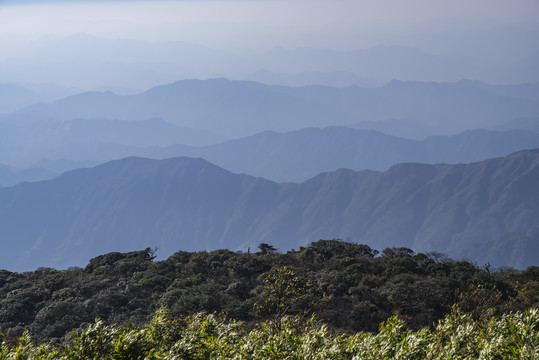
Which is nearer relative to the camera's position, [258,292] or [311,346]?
[311,346]

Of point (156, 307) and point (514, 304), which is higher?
point (156, 307)

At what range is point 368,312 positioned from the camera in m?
29.1

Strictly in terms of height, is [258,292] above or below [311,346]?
below

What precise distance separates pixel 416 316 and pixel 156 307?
47.8ft

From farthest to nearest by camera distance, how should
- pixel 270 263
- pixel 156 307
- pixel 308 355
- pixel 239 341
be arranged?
pixel 270 263 < pixel 156 307 < pixel 239 341 < pixel 308 355

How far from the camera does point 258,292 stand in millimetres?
32188

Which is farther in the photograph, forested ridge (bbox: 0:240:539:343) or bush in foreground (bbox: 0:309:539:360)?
forested ridge (bbox: 0:240:539:343)

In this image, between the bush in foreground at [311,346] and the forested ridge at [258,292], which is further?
the forested ridge at [258,292]

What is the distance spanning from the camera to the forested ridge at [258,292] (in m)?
28.9

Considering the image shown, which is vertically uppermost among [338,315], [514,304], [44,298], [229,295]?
[44,298]

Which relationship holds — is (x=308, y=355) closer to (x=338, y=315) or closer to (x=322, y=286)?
(x=338, y=315)

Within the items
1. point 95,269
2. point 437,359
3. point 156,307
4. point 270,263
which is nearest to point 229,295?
point 156,307

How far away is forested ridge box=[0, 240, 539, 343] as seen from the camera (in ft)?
94.8

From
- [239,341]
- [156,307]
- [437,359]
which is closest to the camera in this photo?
[437,359]
